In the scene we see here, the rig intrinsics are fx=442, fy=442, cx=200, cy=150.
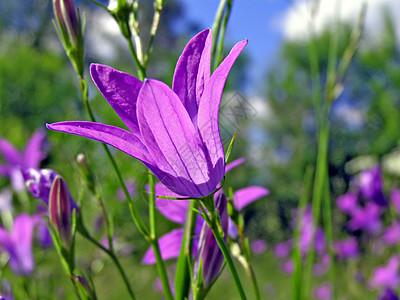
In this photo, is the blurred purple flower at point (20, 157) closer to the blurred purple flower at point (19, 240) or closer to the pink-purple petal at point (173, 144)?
the blurred purple flower at point (19, 240)

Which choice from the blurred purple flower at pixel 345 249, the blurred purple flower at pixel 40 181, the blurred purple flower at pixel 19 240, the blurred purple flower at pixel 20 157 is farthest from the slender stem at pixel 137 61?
the blurred purple flower at pixel 345 249

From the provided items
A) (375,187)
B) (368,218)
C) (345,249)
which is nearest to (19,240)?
(375,187)

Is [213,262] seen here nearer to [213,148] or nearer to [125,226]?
[213,148]

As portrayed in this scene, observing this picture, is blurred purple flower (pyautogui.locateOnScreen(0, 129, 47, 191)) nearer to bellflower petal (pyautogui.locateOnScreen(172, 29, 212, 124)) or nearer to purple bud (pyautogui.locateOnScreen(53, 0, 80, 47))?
purple bud (pyautogui.locateOnScreen(53, 0, 80, 47))

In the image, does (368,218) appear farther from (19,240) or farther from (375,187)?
(19,240)

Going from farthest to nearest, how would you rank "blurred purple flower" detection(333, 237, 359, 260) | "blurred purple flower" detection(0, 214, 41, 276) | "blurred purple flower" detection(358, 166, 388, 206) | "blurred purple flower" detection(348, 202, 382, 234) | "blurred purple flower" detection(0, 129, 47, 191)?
"blurred purple flower" detection(333, 237, 359, 260) → "blurred purple flower" detection(348, 202, 382, 234) → "blurred purple flower" detection(358, 166, 388, 206) → "blurred purple flower" detection(0, 129, 47, 191) → "blurred purple flower" detection(0, 214, 41, 276)

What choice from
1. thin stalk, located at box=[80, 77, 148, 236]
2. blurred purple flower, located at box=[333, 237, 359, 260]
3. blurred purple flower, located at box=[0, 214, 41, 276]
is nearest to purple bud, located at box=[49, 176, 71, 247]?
thin stalk, located at box=[80, 77, 148, 236]

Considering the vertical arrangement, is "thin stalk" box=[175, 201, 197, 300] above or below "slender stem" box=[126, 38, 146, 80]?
below
